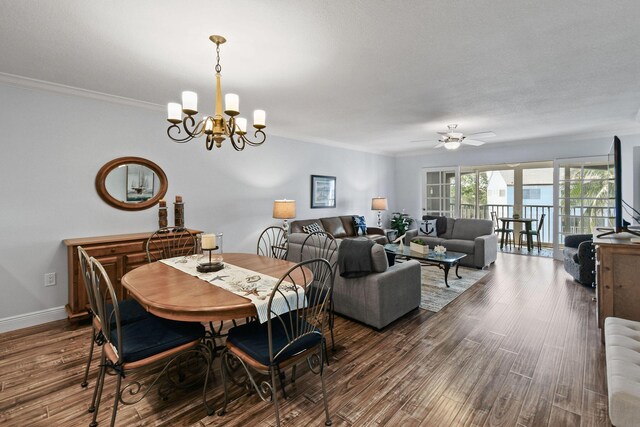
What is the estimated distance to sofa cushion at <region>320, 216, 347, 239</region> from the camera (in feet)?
19.6

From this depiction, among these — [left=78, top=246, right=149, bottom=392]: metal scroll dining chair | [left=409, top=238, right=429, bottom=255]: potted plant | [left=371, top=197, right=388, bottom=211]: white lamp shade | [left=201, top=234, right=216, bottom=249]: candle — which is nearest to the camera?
[left=78, top=246, right=149, bottom=392]: metal scroll dining chair

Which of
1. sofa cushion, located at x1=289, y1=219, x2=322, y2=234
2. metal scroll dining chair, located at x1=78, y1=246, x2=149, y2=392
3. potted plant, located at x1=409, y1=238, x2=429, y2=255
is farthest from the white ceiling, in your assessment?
sofa cushion, located at x1=289, y1=219, x2=322, y2=234

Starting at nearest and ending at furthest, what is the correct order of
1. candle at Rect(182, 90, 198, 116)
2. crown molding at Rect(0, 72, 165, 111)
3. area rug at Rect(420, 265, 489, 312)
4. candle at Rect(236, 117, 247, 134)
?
candle at Rect(182, 90, 198, 116)
candle at Rect(236, 117, 247, 134)
crown molding at Rect(0, 72, 165, 111)
area rug at Rect(420, 265, 489, 312)

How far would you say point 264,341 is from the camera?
5.86ft

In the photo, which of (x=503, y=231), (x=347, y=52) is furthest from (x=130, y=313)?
(x=503, y=231)

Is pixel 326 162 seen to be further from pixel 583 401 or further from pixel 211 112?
pixel 583 401

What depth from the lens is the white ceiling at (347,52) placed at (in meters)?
1.92

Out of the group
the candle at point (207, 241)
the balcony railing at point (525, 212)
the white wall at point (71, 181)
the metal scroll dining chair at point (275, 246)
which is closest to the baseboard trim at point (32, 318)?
the white wall at point (71, 181)

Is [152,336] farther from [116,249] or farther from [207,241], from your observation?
[116,249]

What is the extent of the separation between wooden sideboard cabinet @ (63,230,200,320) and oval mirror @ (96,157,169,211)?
1.73 feet

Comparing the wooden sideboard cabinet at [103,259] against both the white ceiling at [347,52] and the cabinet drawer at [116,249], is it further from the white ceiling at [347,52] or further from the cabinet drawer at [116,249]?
the white ceiling at [347,52]

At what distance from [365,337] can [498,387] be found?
3.63 ft

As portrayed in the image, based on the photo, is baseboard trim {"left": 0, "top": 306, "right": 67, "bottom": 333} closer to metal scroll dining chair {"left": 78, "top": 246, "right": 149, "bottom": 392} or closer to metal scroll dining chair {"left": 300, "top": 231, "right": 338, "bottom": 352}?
metal scroll dining chair {"left": 78, "top": 246, "right": 149, "bottom": 392}

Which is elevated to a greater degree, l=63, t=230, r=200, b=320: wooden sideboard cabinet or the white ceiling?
the white ceiling
